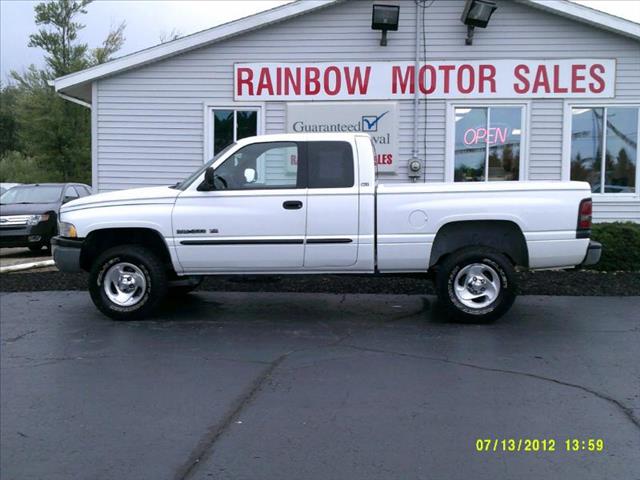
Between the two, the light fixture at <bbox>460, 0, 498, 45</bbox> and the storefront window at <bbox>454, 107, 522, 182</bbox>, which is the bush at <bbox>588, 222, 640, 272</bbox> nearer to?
the storefront window at <bbox>454, 107, 522, 182</bbox>

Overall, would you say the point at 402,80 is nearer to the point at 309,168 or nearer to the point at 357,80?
the point at 357,80

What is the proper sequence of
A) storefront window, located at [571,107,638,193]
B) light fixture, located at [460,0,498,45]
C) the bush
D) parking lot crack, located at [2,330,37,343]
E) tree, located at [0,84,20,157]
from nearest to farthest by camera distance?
parking lot crack, located at [2,330,37,343] → the bush → light fixture, located at [460,0,498,45] → storefront window, located at [571,107,638,193] → tree, located at [0,84,20,157]

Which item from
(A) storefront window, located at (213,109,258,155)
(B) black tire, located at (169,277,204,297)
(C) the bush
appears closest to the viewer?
(B) black tire, located at (169,277,204,297)

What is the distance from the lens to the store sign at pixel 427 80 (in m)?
12.2

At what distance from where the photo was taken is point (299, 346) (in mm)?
6777

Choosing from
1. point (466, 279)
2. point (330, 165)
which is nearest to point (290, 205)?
point (330, 165)

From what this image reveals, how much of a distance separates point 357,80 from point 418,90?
3.68ft

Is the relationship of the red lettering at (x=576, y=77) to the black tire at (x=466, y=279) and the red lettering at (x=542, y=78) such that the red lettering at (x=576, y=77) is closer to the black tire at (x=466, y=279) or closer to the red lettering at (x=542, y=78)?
the red lettering at (x=542, y=78)

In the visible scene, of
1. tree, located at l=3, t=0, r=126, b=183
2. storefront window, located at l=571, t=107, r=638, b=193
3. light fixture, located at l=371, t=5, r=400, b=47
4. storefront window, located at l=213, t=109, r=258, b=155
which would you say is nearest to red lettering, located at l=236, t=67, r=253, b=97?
storefront window, located at l=213, t=109, r=258, b=155

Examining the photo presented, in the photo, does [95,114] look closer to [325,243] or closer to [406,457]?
[325,243]

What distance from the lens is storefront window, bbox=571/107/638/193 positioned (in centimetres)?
1235

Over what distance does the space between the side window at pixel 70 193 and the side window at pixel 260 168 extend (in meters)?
9.13

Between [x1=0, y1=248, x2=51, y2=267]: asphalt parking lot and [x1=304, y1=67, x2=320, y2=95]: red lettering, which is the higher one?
[x1=304, y1=67, x2=320, y2=95]: red lettering

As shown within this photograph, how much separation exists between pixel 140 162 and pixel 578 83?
814 centimetres
